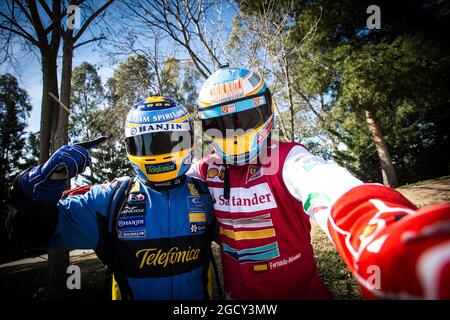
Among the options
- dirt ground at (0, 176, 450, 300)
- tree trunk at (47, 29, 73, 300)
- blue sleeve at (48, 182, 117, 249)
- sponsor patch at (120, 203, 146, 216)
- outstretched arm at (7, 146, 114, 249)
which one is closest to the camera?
outstretched arm at (7, 146, 114, 249)

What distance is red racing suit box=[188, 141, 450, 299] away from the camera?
2.21ft

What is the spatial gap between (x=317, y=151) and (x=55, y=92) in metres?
19.5

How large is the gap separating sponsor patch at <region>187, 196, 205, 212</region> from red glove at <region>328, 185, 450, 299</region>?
125 cm

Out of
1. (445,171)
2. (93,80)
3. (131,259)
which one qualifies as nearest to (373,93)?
(445,171)

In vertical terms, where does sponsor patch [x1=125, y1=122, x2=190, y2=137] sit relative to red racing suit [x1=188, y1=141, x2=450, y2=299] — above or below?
above

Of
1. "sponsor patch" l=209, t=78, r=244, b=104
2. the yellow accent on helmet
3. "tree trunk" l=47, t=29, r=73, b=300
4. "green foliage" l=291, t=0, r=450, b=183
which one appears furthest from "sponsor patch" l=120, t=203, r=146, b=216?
"green foliage" l=291, t=0, r=450, b=183

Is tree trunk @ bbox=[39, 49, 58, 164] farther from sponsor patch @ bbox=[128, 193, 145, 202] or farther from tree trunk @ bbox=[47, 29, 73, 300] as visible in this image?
sponsor patch @ bbox=[128, 193, 145, 202]

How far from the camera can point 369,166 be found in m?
17.4

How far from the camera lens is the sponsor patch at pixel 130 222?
1.87m

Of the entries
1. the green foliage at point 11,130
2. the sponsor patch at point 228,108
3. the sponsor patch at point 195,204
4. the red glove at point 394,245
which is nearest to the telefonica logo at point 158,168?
the sponsor patch at point 195,204

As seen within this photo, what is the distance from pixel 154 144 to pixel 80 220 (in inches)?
32.6

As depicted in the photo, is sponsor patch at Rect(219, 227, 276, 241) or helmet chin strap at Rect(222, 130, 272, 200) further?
helmet chin strap at Rect(222, 130, 272, 200)

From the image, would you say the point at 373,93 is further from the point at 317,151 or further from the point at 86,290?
the point at 86,290

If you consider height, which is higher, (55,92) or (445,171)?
(55,92)
